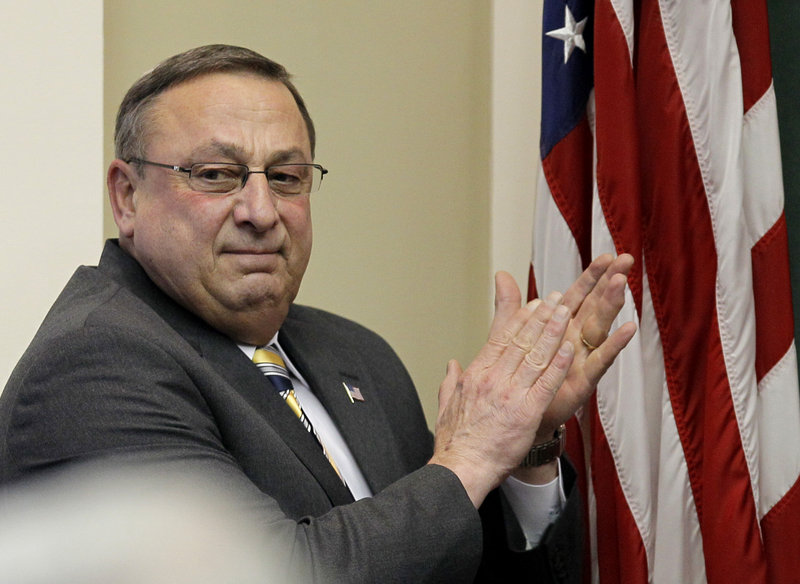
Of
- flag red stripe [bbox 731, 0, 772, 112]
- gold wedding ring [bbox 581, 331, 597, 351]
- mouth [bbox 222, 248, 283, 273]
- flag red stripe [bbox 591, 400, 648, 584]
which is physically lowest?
flag red stripe [bbox 591, 400, 648, 584]

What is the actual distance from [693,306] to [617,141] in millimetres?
450

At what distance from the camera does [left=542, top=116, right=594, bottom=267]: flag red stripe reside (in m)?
2.51

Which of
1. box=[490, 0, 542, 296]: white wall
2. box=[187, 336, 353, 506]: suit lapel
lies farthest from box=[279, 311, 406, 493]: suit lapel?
box=[490, 0, 542, 296]: white wall

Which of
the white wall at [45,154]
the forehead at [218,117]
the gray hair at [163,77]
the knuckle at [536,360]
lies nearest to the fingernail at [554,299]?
the knuckle at [536,360]

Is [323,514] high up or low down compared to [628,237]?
down

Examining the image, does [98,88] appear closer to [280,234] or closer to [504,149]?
[280,234]

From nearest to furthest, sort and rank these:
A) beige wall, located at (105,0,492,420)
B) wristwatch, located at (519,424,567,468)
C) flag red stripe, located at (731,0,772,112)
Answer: wristwatch, located at (519,424,567,468) < flag red stripe, located at (731,0,772,112) < beige wall, located at (105,0,492,420)

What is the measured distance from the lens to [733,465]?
2.24 meters

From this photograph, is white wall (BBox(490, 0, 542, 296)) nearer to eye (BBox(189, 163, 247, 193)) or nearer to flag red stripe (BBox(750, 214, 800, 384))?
flag red stripe (BBox(750, 214, 800, 384))

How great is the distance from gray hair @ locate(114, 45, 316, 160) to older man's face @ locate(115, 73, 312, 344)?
0.07 feet

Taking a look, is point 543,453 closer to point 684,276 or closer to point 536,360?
point 536,360

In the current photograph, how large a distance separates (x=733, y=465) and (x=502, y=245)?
117cm

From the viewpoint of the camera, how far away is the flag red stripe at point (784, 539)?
2230 mm

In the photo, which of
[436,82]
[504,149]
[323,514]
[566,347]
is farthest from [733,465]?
[436,82]
